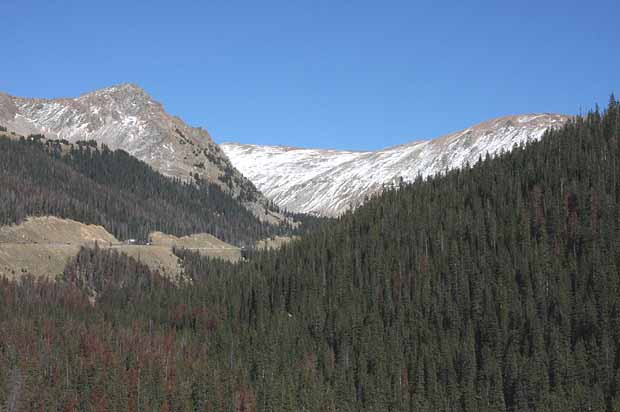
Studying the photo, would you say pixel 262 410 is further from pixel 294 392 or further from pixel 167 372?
pixel 167 372

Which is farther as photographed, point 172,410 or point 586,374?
point 586,374

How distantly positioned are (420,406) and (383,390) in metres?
12.0

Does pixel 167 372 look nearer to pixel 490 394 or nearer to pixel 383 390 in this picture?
pixel 383 390

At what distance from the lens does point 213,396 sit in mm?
175125

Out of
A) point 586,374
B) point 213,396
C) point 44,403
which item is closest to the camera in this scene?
point 44,403

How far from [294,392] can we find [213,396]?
61.7ft

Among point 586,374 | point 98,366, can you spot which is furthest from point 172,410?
point 586,374

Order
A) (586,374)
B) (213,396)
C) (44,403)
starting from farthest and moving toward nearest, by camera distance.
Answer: (586,374) < (213,396) < (44,403)

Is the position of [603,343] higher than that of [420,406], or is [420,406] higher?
[603,343]

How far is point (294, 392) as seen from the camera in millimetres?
182375

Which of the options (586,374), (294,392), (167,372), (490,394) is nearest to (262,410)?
(294,392)

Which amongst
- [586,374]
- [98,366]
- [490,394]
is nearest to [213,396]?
[98,366]

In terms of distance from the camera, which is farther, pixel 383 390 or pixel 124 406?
pixel 383 390

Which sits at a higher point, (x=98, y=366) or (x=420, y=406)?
(x=98, y=366)
